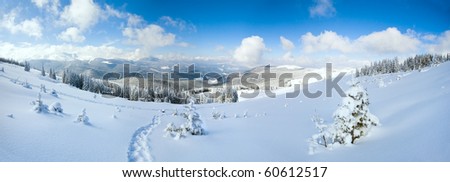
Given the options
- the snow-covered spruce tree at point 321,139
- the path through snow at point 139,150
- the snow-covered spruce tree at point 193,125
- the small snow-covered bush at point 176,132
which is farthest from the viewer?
the snow-covered spruce tree at point 193,125

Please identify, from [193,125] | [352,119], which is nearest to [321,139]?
[352,119]

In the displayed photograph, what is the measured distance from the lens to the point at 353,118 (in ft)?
36.3

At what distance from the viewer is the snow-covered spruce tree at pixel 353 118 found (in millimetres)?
11070

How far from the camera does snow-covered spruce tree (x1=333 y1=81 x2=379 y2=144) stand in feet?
36.3

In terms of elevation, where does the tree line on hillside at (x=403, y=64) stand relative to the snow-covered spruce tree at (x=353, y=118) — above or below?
above

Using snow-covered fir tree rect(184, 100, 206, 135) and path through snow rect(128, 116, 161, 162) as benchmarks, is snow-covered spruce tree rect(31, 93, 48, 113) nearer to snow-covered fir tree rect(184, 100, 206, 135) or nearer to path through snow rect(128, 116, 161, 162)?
path through snow rect(128, 116, 161, 162)

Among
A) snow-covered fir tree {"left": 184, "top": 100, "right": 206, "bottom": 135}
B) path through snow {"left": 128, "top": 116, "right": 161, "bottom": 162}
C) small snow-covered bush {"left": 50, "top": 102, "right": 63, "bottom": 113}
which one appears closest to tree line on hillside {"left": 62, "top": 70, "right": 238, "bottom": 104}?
snow-covered fir tree {"left": 184, "top": 100, "right": 206, "bottom": 135}

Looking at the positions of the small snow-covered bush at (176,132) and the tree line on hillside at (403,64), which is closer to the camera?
the small snow-covered bush at (176,132)

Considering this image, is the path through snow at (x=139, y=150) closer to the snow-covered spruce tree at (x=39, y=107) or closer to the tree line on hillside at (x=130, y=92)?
the snow-covered spruce tree at (x=39, y=107)

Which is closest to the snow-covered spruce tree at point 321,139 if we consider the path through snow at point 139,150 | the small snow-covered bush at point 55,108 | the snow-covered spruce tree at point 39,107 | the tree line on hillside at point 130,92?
the path through snow at point 139,150

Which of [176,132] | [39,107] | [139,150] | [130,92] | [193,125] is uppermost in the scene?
[39,107]

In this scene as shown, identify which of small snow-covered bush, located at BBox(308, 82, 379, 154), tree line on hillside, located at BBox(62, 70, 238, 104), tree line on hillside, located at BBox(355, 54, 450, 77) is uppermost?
tree line on hillside, located at BBox(355, 54, 450, 77)

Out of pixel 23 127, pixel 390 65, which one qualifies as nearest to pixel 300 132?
pixel 23 127

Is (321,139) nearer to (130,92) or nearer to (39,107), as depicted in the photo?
(39,107)
